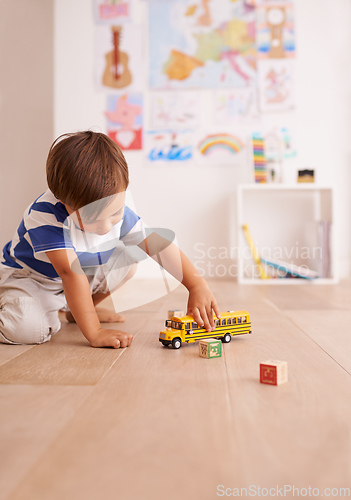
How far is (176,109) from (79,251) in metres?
1.60

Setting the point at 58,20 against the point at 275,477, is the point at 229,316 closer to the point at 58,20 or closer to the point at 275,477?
the point at 275,477

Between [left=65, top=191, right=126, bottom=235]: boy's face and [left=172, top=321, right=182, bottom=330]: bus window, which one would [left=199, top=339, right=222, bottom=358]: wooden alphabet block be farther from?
[left=65, top=191, right=126, bottom=235]: boy's face

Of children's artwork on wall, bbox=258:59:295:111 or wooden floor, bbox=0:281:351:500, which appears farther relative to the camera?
children's artwork on wall, bbox=258:59:295:111

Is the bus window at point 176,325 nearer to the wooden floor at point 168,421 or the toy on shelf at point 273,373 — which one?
the wooden floor at point 168,421

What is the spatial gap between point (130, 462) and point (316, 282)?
71.7 inches

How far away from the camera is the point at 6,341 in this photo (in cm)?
96

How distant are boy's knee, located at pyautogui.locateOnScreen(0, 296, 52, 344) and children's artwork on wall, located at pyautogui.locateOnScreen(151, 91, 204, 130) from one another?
5.36 feet

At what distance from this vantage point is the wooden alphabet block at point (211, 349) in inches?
31.5

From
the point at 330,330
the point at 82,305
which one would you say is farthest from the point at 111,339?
the point at 330,330

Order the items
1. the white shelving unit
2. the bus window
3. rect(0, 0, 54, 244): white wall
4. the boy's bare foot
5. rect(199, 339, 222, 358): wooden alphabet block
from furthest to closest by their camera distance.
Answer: the white shelving unit, rect(0, 0, 54, 244): white wall, the boy's bare foot, the bus window, rect(199, 339, 222, 358): wooden alphabet block

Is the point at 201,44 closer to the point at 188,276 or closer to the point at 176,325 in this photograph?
the point at 188,276

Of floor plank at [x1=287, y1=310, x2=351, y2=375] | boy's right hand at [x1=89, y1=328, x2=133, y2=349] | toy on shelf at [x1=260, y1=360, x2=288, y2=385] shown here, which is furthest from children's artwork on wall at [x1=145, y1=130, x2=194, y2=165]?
toy on shelf at [x1=260, y1=360, x2=288, y2=385]

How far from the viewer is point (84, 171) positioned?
2.70ft

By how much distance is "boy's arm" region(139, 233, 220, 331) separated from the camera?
930 millimetres
